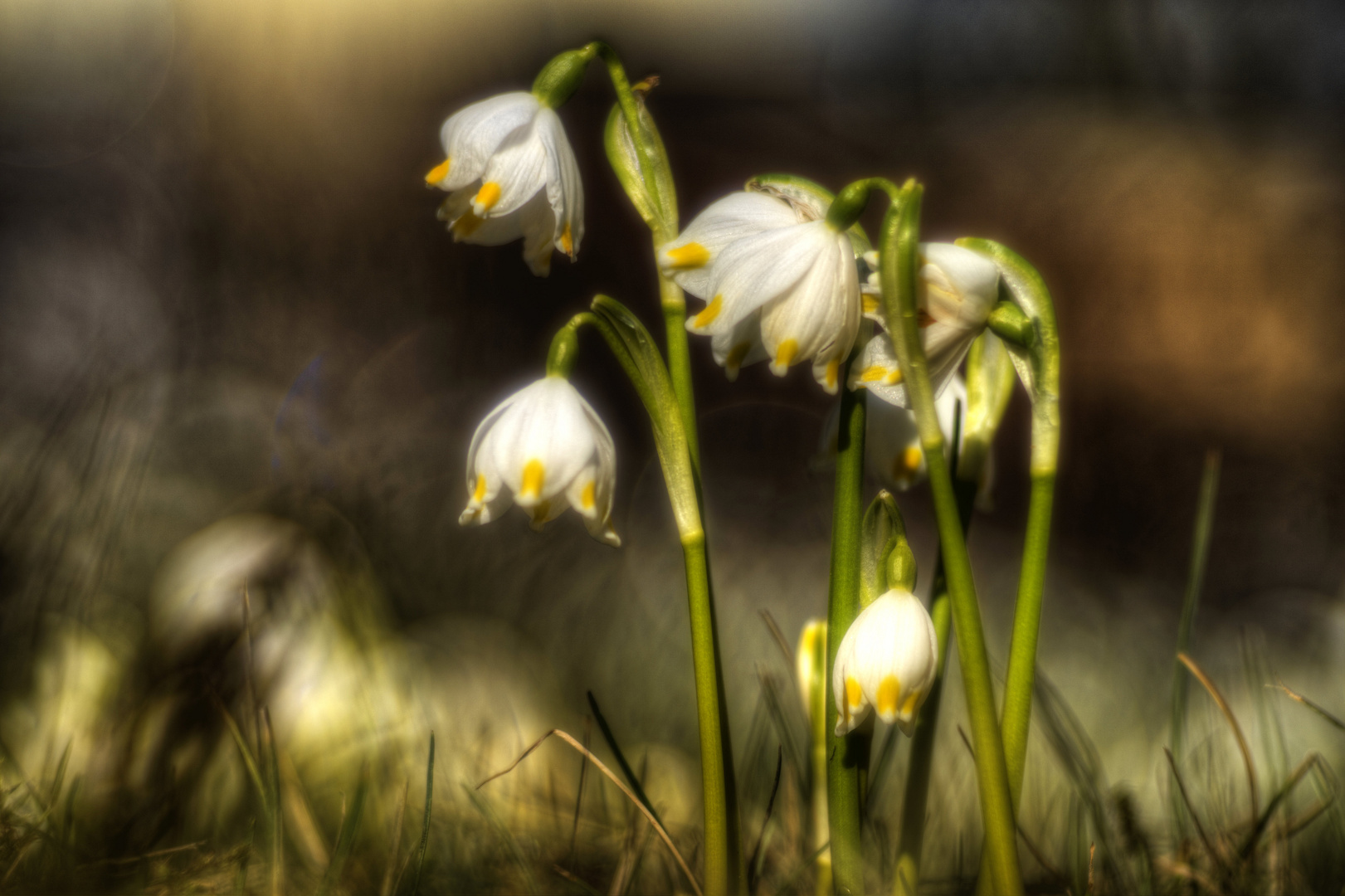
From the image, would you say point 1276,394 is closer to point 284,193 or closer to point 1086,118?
point 1086,118

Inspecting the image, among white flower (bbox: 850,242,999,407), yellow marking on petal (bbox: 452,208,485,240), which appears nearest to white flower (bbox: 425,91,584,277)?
yellow marking on petal (bbox: 452,208,485,240)

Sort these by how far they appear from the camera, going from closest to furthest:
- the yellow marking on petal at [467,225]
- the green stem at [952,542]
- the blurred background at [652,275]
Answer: the green stem at [952,542], the yellow marking on petal at [467,225], the blurred background at [652,275]

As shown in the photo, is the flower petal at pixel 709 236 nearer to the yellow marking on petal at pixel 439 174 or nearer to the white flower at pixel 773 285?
the white flower at pixel 773 285

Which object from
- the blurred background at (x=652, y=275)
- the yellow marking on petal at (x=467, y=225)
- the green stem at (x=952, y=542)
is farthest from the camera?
the blurred background at (x=652, y=275)

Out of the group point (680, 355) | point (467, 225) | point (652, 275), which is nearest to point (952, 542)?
point (680, 355)

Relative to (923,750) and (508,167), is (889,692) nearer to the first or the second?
(923,750)

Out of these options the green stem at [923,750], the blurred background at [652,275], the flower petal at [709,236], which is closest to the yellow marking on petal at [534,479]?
the flower petal at [709,236]
